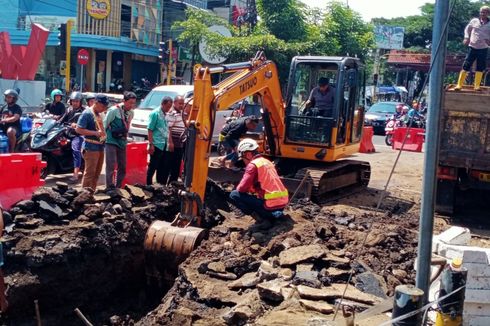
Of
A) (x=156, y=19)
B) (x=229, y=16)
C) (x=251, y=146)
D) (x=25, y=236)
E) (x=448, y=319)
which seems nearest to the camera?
(x=448, y=319)

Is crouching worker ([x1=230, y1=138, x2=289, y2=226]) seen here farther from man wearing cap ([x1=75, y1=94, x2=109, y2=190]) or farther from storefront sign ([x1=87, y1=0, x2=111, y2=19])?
storefront sign ([x1=87, y1=0, x2=111, y2=19])

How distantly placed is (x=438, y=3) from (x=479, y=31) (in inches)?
316

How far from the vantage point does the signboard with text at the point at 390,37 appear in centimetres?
4812

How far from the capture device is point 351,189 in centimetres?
1253

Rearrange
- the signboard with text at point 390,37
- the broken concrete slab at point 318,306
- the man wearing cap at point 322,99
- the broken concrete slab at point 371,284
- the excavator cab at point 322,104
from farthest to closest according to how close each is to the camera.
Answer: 1. the signboard with text at point 390,37
2. the man wearing cap at point 322,99
3. the excavator cab at point 322,104
4. the broken concrete slab at point 371,284
5. the broken concrete slab at point 318,306

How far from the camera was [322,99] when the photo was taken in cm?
1102

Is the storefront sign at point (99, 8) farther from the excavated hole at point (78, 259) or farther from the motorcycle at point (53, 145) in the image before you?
the excavated hole at point (78, 259)

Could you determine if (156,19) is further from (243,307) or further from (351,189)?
(243,307)

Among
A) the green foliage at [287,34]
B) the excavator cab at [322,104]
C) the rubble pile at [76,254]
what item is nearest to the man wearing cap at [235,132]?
the excavator cab at [322,104]

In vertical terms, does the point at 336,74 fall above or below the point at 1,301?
above

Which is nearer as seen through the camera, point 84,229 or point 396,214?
point 84,229

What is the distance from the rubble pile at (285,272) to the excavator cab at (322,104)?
2726mm

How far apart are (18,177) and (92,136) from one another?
4.07 ft

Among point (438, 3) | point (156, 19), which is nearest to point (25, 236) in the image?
point (438, 3)
